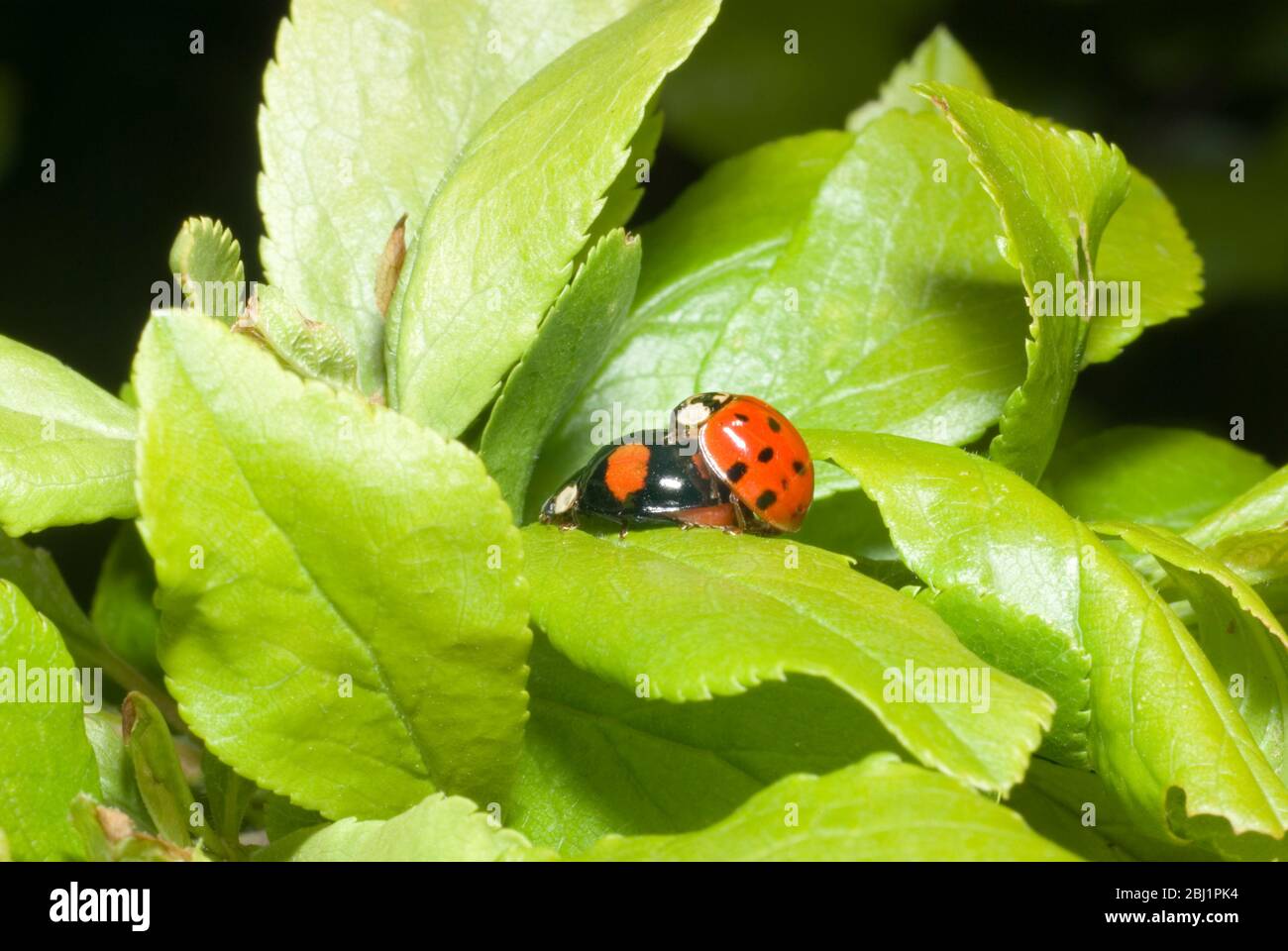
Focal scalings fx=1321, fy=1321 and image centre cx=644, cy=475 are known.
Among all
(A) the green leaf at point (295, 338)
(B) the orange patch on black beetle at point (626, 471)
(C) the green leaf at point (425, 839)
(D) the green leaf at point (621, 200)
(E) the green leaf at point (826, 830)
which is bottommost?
(C) the green leaf at point (425, 839)

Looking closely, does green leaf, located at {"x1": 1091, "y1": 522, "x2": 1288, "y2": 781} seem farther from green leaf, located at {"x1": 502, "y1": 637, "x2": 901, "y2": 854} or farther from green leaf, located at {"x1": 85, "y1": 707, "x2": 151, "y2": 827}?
green leaf, located at {"x1": 85, "y1": 707, "x2": 151, "y2": 827}

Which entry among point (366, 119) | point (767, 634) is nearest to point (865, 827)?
point (767, 634)

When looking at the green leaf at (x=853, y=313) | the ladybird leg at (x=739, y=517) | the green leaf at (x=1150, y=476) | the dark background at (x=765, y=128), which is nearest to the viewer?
the ladybird leg at (x=739, y=517)

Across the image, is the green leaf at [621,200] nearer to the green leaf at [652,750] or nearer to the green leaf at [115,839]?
the green leaf at [652,750]

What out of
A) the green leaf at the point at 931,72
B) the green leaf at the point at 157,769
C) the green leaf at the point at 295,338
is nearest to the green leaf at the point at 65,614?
the green leaf at the point at 157,769

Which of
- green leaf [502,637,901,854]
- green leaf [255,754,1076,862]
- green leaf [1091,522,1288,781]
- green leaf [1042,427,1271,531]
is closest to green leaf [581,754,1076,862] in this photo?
green leaf [255,754,1076,862]

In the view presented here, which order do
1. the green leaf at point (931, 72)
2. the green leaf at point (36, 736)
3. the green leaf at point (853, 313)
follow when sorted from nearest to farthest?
the green leaf at point (36, 736) < the green leaf at point (853, 313) < the green leaf at point (931, 72)
